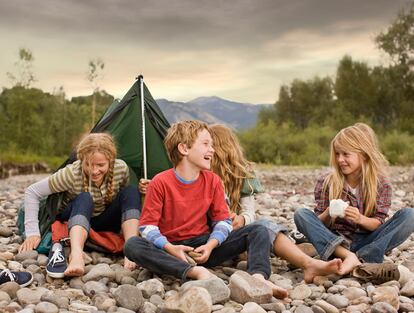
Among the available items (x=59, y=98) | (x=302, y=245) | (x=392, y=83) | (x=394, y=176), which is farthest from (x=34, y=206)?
(x=392, y=83)

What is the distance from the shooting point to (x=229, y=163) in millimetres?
4840

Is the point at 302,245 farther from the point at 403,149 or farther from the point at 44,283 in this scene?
the point at 403,149

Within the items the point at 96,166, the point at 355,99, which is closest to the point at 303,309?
the point at 96,166

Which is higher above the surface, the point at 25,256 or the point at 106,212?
the point at 106,212

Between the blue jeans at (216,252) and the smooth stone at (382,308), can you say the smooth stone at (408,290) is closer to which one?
the smooth stone at (382,308)

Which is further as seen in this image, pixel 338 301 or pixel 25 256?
pixel 25 256

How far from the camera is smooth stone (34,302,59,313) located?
3271 mm

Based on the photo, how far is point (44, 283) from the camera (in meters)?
4.08

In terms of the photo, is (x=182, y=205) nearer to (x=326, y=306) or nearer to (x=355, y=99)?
(x=326, y=306)

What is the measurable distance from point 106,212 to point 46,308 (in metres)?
1.59

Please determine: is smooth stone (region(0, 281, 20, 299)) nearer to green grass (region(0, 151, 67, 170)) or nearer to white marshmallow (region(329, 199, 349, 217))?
white marshmallow (region(329, 199, 349, 217))

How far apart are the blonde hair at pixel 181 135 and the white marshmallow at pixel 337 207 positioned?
106 centimetres

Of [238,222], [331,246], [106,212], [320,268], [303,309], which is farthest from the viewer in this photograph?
[106,212]

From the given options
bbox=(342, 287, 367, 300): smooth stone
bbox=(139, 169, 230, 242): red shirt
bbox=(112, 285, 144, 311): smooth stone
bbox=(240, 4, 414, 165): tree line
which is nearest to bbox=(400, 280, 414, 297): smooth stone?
bbox=(342, 287, 367, 300): smooth stone
